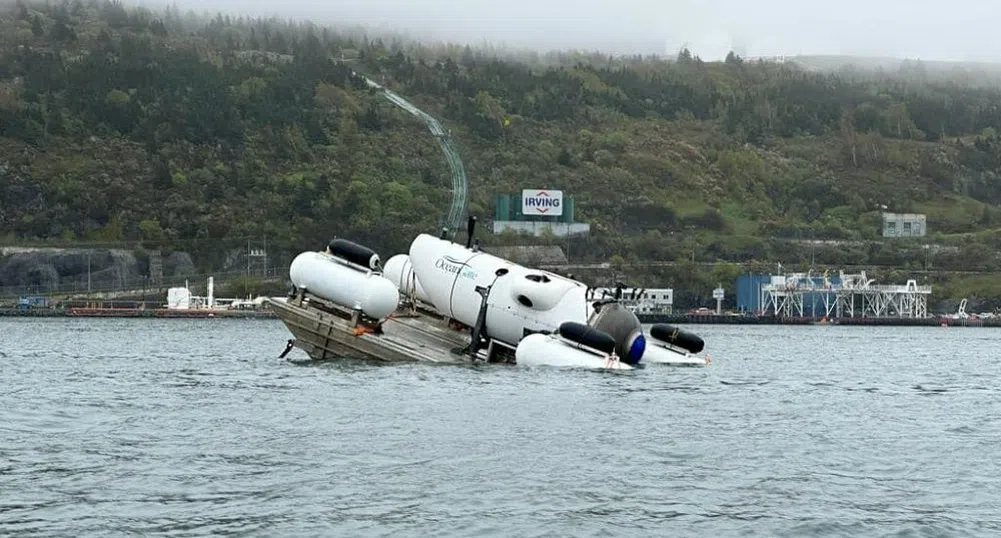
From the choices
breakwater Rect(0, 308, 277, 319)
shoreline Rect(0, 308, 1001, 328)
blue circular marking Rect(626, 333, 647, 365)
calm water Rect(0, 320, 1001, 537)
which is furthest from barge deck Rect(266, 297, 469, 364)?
breakwater Rect(0, 308, 277, 319)

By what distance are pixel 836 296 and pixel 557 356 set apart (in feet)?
479

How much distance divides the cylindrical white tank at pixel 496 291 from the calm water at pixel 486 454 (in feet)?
6.40

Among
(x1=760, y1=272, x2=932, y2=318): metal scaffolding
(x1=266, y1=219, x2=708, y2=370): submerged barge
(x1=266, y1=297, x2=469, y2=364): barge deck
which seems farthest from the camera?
(x1=760, y1=272, x2=932, y2=318): metal scaffolding

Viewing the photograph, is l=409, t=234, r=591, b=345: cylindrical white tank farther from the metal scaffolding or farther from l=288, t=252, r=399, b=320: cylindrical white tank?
the metal scaffolding

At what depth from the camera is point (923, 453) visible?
3866cm

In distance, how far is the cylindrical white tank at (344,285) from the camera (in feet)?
186

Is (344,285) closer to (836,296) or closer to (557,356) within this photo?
(557,356)

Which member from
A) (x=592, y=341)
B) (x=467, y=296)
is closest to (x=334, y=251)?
(x=467, y=296)

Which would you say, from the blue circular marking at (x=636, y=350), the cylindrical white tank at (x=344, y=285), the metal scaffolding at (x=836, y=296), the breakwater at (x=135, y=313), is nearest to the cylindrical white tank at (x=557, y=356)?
the blue circular marking at (x=636, y=350)

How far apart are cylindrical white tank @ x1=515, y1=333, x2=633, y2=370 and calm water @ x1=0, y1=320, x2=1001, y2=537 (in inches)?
29.3

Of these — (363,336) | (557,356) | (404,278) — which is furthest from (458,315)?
(557,356)

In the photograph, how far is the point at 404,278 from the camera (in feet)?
204

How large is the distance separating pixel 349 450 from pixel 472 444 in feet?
9.05

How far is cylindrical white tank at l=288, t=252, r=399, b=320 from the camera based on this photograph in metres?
56.7
